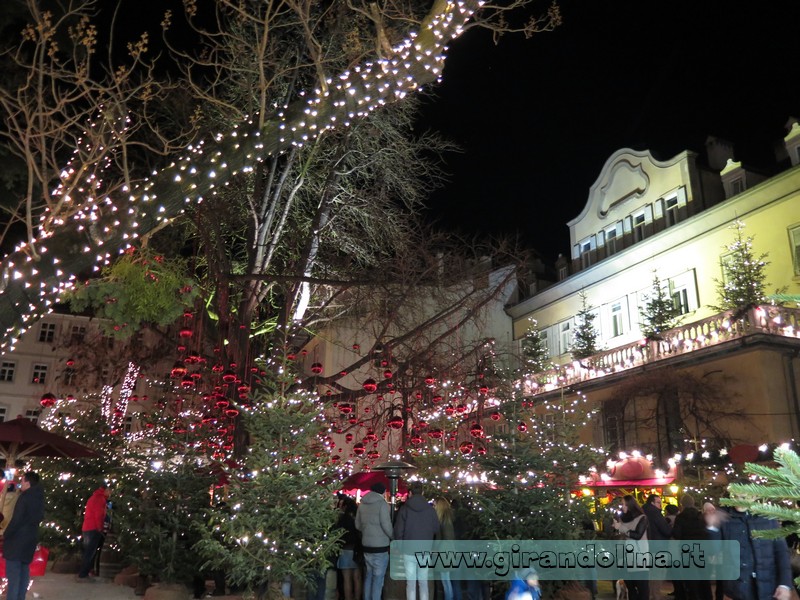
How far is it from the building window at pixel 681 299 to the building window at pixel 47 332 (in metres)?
46.0

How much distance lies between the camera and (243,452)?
1433cm

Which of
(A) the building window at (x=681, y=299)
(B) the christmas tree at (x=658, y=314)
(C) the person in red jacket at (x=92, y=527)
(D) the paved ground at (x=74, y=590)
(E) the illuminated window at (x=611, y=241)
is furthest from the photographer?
(E) the illuminated window at (x=611, y=241)

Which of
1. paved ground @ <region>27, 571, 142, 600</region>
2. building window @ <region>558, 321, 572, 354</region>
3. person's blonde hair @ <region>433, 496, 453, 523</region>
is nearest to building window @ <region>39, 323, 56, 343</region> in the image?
building window @ <region>558, 321, 572, 354</region>

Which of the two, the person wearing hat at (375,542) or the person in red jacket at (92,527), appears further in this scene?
the person in red jacket at (92,527)

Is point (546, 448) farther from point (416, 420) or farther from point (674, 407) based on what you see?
point (674, 407)

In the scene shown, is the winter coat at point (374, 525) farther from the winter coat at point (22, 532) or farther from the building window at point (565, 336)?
the building window at point (565, 336)

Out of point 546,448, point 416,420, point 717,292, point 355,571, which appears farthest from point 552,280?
point 355,571

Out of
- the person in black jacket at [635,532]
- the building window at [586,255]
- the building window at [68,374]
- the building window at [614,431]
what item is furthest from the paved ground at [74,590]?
the building window at [586,255]

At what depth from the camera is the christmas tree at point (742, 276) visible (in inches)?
853

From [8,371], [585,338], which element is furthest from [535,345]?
[8,371]

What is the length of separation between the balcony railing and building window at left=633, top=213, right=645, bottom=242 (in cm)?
613

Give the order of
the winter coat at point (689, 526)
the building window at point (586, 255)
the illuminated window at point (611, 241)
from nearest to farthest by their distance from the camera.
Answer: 1. the winter coat at point (689, 526)
2. the illuminated window at point (611, 241)
3. the building window at point (586, 255)

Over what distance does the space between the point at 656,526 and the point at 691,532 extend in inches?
29.2

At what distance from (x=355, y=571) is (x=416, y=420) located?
502 centimetres
